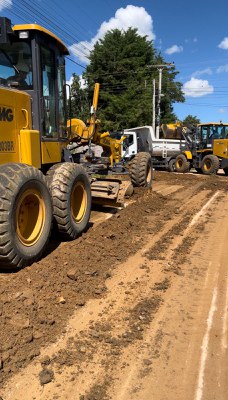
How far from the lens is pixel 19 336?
3188mm

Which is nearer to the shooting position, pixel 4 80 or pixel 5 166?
pixel 5 166

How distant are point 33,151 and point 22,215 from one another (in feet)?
3.44

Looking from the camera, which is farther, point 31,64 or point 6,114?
point 31,64

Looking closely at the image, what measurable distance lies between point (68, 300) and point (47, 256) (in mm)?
1352

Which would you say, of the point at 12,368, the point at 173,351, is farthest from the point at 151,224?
the point at 12,368

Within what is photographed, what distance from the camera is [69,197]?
5672 millimetres

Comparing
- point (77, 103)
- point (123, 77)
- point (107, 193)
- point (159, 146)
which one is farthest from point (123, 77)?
point (107, 193)

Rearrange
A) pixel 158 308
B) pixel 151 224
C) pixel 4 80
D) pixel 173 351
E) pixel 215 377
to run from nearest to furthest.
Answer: pixel 215 377, pixel 173 351, pixel 158 308, pixel 4 80, pixel 151 224

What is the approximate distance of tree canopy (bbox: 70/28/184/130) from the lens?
121 feet

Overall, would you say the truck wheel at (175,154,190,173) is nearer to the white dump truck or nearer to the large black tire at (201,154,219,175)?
the white dump truck

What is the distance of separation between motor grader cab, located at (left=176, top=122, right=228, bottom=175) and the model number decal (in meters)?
16.3

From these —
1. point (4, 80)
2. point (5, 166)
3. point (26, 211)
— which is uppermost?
point (4, 80)

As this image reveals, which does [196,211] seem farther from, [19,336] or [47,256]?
[19,336]

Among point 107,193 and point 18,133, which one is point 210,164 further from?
point 18,133
